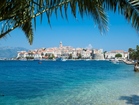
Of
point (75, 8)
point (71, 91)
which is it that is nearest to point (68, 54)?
point (71, 91)

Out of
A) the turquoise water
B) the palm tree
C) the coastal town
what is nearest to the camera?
the palm tree

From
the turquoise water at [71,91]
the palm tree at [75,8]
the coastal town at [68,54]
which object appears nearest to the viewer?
the palm tree at [75,8]

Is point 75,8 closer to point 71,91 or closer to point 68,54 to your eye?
point 71,91

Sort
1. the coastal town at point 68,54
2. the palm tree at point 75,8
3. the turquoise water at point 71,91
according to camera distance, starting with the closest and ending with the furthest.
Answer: the palm tree at point 75,8 → the turquoise water at point 71,91 → the coastal town at point 68,54

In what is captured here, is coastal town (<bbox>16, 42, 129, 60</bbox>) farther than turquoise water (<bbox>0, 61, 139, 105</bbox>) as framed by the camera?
Yes

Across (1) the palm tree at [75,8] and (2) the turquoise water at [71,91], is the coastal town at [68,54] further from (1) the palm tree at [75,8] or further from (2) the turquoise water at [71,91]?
(1) the palm tree at [75,8]

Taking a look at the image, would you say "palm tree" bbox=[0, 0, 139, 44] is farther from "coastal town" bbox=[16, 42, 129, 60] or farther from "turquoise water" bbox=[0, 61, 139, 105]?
"coastal town" bbox=[16, 42, 129, 60]

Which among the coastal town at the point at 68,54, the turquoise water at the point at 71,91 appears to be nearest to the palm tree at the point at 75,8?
the turquoise water at the point at 71,91

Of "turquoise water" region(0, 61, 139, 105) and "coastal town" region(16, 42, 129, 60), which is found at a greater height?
"coastal town" region(16, 42, 129, 60)

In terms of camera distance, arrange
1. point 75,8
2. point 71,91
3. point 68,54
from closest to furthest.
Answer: point 75,8
point 71,91
point 68,54

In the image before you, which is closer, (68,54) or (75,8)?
(75,8)

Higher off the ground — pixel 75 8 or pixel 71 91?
pixel 75 8

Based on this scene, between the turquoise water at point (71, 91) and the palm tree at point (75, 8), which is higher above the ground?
the palm tree at point (75, 8)

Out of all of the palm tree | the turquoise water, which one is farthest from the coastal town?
the palm tree
